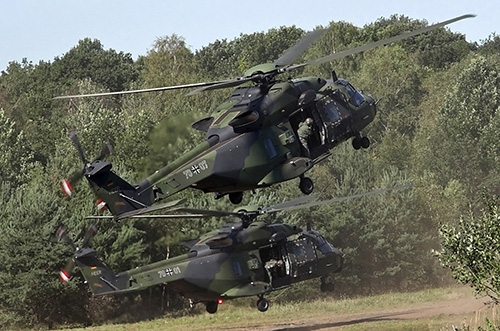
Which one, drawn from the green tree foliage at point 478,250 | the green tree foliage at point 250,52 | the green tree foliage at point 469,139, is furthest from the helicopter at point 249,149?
the green tree foliage at point 250,52

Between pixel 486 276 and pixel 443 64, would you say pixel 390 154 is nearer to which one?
pixel 443 64

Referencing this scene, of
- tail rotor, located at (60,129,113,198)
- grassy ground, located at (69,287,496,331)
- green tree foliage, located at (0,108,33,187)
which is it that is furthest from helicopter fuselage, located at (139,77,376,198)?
green tree foliage, located at (0,108,33,187)

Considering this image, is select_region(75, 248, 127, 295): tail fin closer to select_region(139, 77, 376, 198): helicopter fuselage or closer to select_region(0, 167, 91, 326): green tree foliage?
select_region(139, 77, 376, 198): helicopter fuselage

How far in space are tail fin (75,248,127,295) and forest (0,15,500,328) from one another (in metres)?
5.88

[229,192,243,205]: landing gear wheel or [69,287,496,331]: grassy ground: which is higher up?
[229,192,243,205]: landing gear wheel

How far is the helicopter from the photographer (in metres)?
35.6

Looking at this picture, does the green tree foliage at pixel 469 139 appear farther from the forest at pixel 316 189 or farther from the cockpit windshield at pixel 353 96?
the cockpit windshield at pixel 353 96

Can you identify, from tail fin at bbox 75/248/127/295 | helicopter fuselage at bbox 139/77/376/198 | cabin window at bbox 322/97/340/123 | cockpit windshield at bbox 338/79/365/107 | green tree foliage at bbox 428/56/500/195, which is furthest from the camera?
green tree foliage at bbox 428/56/500/195

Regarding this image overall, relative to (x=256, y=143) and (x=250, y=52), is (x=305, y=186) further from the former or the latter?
(x=250, y=52)

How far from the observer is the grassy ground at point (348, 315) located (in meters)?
55.0

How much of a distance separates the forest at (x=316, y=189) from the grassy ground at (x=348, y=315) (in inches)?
123

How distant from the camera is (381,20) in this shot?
190500 mm

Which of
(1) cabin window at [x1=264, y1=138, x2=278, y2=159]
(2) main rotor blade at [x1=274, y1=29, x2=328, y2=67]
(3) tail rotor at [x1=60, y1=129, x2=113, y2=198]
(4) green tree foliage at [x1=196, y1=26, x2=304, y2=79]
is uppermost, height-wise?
(4) green tree foliage at [x1=196, y1=26, x2=304, y2=79]

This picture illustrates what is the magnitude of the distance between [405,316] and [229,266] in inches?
661
